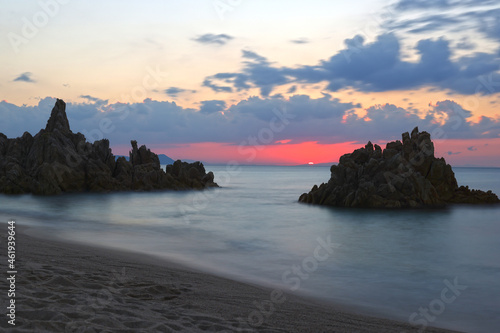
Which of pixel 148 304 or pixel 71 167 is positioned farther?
pixel 71 167

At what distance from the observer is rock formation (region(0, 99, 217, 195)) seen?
52603 millimetres

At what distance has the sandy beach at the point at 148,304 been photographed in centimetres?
626

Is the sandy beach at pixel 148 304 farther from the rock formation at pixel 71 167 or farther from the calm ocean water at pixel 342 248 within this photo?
the rock formation at pixel 71 167

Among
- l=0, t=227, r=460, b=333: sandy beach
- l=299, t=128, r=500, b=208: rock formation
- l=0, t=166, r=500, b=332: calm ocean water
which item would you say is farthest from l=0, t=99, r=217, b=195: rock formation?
l=0, t=227, r=460, b=333: sandy beach

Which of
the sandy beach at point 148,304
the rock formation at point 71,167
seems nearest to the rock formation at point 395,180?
the sandy beach at point 148,304

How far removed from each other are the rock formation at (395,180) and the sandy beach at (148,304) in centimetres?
2914

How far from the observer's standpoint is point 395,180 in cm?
→ 3806

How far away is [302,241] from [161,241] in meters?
8.21

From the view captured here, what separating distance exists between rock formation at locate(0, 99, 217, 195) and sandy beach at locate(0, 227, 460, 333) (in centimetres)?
4716

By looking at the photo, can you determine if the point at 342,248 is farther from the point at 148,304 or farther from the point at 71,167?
the point at 71,167

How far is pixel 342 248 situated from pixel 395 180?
20951mm

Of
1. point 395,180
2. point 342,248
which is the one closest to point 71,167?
point 395,180

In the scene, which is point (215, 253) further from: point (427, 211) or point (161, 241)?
point (427, 211)

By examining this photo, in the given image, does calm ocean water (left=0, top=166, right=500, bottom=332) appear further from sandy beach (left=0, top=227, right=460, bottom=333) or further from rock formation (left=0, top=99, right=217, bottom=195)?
rock formation (left=0, top=99, right=217, bottom=195)
